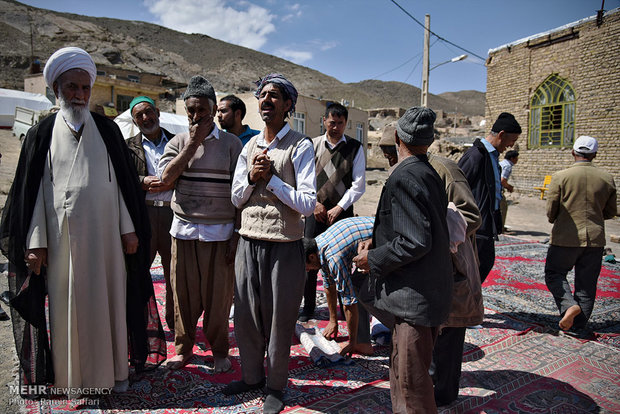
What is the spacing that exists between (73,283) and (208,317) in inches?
38.3

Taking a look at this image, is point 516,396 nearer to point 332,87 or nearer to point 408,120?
point 408,120

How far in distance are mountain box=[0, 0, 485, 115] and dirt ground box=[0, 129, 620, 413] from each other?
31305 mm

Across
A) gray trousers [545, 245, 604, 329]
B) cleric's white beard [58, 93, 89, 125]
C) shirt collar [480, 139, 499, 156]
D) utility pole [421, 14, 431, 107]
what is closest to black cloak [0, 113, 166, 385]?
cleric's white beard [58, 93, 89, 125]

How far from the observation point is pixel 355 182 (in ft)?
12.9

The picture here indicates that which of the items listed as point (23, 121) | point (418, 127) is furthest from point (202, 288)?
point (23, 121)

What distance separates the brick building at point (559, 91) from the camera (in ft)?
49.4

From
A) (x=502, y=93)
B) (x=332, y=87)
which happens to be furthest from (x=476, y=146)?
(x=332, y=87)

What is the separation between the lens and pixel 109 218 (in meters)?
2.55

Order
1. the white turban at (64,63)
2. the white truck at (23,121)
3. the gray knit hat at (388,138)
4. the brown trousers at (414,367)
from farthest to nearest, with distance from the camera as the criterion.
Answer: the white truck at (23,121), the gray knit hat at (388,138), the white turban at (64,63), the brown trousers at (414,367)

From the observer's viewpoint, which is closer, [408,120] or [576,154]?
[408,120]

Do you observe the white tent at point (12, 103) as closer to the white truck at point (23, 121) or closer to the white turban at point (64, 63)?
the white truck at point (23, 121)

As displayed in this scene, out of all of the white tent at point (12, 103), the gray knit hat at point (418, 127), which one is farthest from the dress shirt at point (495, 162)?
the white tent at point (12, 103)

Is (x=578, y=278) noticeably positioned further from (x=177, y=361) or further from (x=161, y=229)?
(x=161, y=229)

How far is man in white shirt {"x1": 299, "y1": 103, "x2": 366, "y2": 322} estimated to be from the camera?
3900 millimetres
